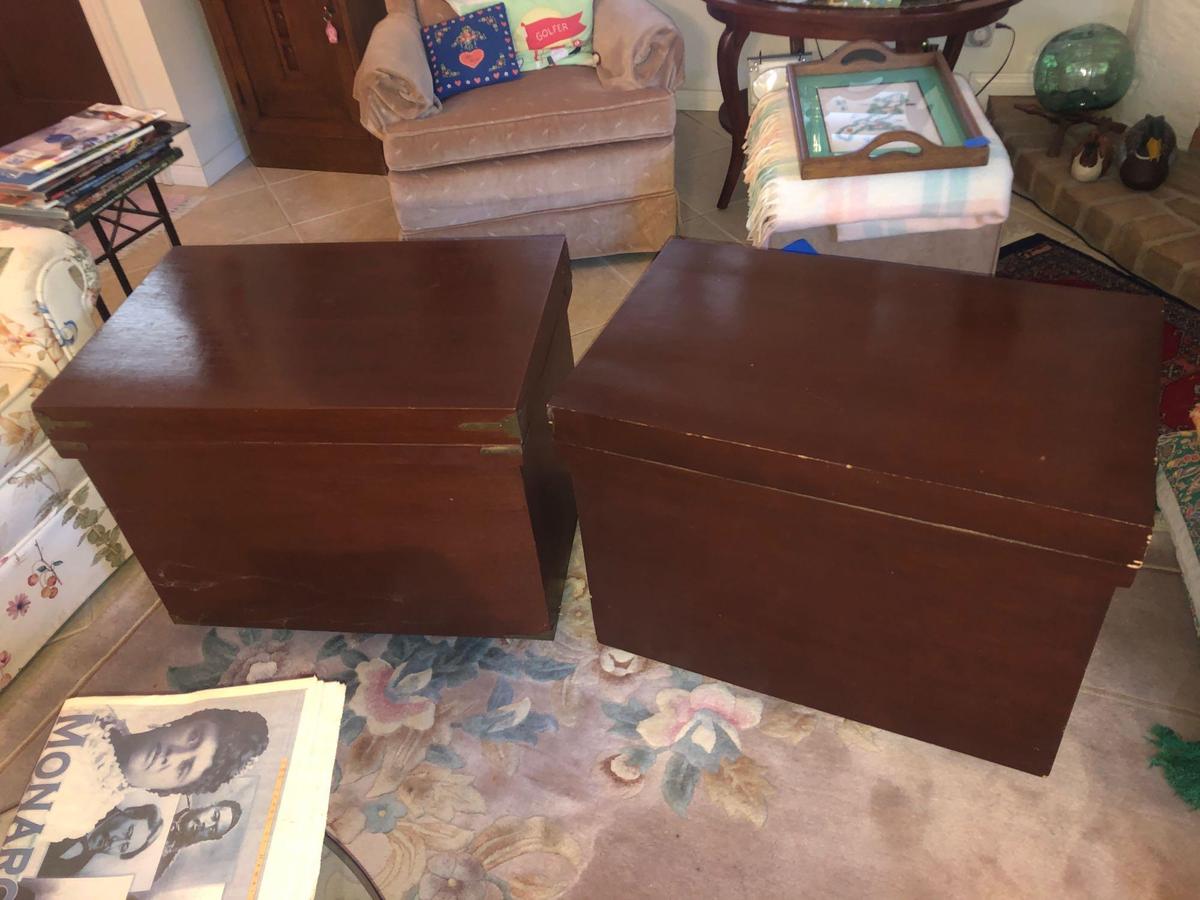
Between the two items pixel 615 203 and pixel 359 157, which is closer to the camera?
pixel 615 203

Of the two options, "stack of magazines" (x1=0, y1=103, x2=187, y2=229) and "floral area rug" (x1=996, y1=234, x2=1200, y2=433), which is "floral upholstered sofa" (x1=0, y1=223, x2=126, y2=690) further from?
"floral area rug" (x1=996, y1=234, x2=1200, y2=433)

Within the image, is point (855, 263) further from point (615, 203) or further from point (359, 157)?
point (359, 157)

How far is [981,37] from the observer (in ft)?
8.27

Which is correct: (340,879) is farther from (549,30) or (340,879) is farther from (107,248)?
(549,30)

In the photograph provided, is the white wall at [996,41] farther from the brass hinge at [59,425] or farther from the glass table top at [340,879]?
the glass table top at [340,879]

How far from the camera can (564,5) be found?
2.15m

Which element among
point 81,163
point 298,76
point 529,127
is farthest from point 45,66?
point 529,127

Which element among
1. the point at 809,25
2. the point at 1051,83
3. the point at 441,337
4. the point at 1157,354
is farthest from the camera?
the point at 1051,83

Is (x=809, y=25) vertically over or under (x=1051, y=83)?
over

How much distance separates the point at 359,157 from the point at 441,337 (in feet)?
5.85

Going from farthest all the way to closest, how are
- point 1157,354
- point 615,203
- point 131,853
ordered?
point 615,203
point 1157,354
point 131,853

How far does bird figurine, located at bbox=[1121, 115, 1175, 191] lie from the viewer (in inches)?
79.1

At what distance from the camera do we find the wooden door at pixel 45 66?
257cm

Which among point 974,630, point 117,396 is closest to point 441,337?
point 117,396
